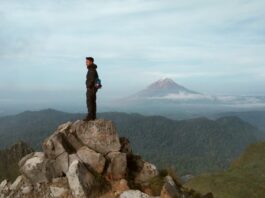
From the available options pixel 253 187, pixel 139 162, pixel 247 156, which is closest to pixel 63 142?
pixel 139 162

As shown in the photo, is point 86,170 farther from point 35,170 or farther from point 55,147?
point 35,170

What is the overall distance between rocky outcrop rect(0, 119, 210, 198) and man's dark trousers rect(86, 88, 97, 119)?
0.94m

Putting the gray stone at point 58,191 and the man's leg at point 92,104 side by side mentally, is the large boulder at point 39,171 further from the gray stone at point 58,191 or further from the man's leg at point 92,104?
the man's leg at point 92,104

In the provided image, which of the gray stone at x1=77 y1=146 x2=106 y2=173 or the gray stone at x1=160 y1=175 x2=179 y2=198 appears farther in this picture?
the gray stone at x1=77 y1=146 x2=106 y2=173

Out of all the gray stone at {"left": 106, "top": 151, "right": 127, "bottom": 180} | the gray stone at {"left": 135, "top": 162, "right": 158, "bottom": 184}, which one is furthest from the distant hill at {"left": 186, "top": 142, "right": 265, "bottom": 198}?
the gray stone at {"left": 106, "top": 151, "right": 127, "bottom": 180}

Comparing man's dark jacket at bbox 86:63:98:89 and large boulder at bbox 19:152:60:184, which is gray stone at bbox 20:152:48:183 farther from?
man's dark jacket at bbox 86:63:98:89

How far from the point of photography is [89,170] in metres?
29.5

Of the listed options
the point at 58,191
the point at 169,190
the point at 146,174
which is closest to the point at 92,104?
the point at 146,174

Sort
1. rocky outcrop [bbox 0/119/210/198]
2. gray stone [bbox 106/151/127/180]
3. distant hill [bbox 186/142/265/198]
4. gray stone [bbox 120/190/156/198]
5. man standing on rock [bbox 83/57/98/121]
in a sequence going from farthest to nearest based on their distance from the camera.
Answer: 1. distant hill [bbox 186/142/265/198]
2. man standing on rock [bbox 83/57/98/121]
3. gray stone [bbox 106/151/127/180]
4. rocky outcrop [bbox 0/119/210/198]
5. gray stone [bbox 120/190/156/198]

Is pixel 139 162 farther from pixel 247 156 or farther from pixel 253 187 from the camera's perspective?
pixel 247 156

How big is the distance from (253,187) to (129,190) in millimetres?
93809

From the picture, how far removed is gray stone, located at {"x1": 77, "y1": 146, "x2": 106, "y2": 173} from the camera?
2992cm

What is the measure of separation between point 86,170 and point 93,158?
1.25m

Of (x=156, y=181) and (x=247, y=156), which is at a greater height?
(x=156, y=181)
